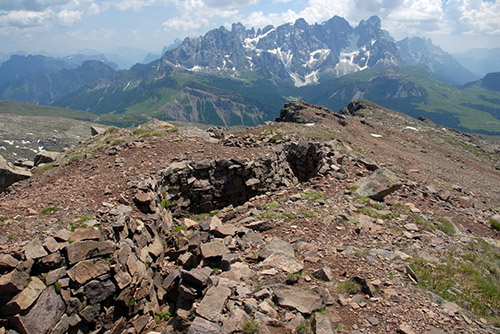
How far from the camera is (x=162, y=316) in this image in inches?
484

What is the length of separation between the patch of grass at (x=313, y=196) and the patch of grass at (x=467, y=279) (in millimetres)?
6727

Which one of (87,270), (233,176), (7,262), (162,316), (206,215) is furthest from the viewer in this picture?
(233,176)

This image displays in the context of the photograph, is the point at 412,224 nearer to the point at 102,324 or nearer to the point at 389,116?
the point at 102,324

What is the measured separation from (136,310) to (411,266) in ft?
36.1

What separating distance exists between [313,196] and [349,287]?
28.6 feet

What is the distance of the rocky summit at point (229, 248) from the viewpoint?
32.0ft

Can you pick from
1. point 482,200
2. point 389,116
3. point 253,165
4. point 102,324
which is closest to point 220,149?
point 253,165

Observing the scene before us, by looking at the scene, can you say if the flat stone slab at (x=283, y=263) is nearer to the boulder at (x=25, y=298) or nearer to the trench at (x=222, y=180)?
the boulder at (x=25, y=298)

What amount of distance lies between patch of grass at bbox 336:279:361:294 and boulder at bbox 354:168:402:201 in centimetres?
1008

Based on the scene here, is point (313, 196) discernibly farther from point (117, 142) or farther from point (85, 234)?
point (117, 142)

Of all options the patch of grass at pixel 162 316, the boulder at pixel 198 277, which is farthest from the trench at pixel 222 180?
the boulder at pixel 198 277

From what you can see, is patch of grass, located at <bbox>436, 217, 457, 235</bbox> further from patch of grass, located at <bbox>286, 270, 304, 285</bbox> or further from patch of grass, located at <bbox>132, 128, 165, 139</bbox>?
patch of grass, located at <bbox>132, 128, 165, 139</bbox>

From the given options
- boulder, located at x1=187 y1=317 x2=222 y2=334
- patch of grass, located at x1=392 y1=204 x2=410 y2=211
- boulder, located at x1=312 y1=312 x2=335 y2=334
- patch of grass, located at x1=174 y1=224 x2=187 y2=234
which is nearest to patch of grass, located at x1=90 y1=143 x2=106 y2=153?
patch of grass, located at x1=174 y1=224 x2=187 y2=234

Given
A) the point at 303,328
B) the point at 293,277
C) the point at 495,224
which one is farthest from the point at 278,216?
the point at 495,224
